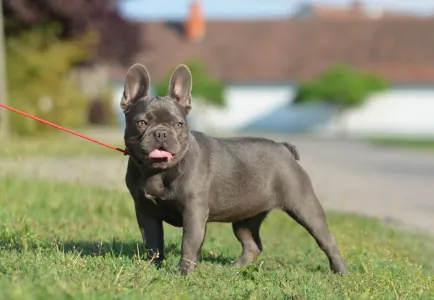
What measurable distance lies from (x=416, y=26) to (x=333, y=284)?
61.3 m

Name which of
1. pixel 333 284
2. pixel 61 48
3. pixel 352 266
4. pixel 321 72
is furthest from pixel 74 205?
pixel 321 72

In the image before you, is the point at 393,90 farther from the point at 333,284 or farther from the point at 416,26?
the point at 333,284

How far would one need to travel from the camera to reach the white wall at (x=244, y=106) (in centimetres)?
6425

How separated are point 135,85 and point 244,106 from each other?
60287 mm

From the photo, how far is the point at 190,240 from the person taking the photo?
6027mm

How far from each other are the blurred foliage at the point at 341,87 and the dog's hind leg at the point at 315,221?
48.3 metres

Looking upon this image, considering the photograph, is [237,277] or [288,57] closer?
[237,277]

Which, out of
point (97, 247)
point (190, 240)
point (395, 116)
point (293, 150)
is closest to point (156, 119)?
point (190, 240)

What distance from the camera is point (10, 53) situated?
3228cm

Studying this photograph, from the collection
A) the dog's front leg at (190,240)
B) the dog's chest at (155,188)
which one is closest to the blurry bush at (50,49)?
the dog's chest at (155,188)

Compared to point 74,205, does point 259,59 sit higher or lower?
higher

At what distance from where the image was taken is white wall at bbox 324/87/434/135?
62.7 meters

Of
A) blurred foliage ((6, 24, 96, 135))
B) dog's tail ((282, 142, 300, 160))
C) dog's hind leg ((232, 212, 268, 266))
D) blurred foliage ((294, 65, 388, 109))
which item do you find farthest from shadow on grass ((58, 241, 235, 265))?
blurred foliage ((294, 65, 388, 109))

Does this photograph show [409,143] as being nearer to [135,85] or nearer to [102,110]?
[102,110]
